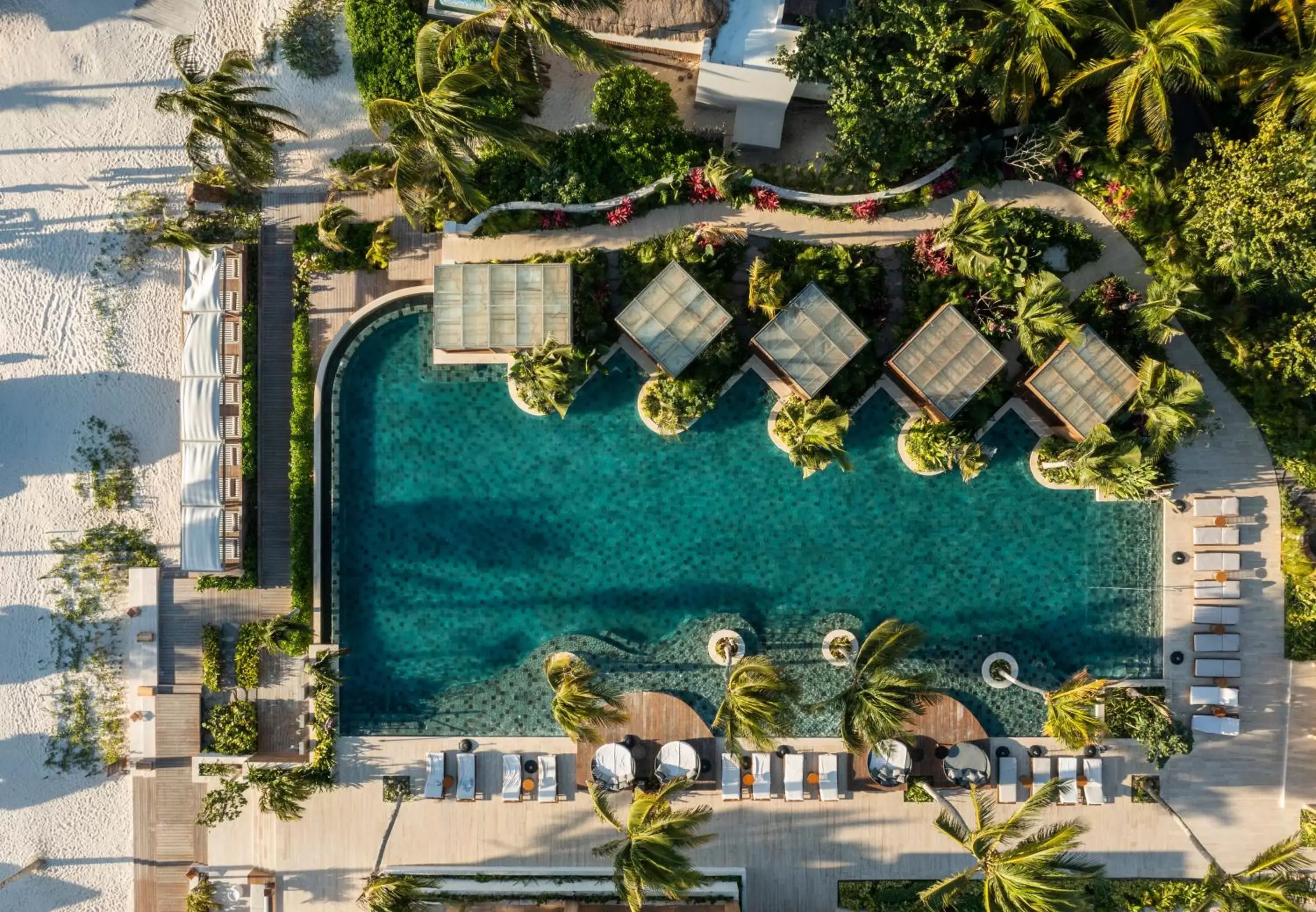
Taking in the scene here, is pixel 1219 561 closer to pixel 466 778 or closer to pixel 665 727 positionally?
pixel 665 727

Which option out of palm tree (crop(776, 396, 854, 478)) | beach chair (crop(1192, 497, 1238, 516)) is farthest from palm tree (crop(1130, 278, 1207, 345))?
palm tree (crop(776, 396, 854, 478))

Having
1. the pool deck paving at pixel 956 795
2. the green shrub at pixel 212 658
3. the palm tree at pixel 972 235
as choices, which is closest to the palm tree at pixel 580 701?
the pool deck paving at pixel 956 795

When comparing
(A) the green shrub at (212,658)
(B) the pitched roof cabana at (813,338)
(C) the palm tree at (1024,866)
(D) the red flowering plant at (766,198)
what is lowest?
(C) the palm tree at (1024,866)

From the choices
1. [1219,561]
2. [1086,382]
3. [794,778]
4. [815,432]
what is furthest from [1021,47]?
[794,778]

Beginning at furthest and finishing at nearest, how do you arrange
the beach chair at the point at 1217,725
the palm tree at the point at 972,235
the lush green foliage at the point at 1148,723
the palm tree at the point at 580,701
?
the beach chair at the point at 1217,725 → the lush green foliage at the point at 1148,723 → the palm tree at the point at 972,235 → the palm tree at the point at 580,701

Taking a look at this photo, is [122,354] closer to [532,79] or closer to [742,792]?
[532,79]

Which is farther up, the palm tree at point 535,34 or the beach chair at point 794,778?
the palm tree at point 535,34

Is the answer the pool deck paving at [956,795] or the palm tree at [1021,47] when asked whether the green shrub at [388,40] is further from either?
the palm tree at [1021,47]

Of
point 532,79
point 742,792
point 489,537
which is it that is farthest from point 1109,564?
point 532,79
